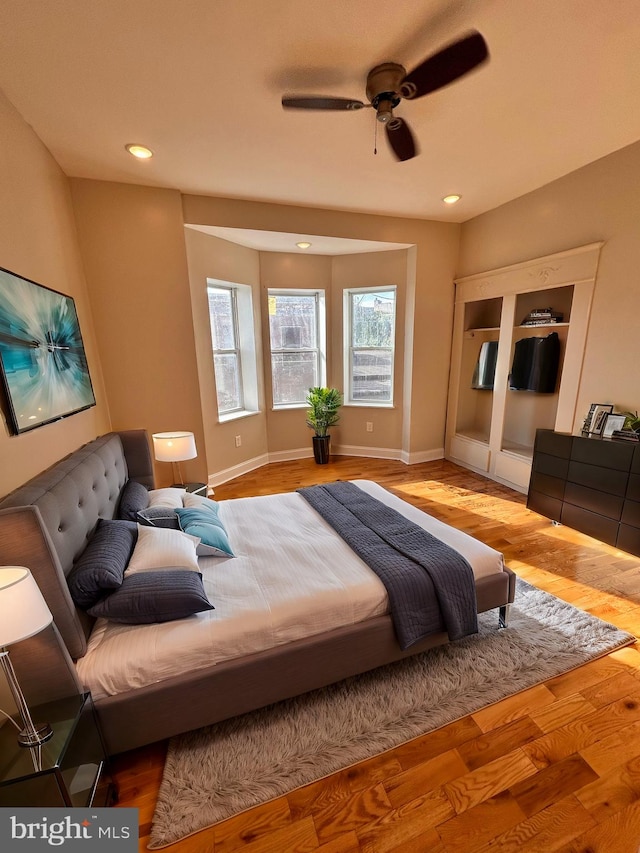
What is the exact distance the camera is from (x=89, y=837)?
98 cm

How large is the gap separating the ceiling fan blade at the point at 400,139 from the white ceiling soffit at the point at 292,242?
1.61 metres

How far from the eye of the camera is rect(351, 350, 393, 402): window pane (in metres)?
4.68

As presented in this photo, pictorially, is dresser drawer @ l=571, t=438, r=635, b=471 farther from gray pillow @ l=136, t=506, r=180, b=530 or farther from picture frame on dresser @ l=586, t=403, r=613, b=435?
gray pillow @ l=136, t=506, r=180, b=530

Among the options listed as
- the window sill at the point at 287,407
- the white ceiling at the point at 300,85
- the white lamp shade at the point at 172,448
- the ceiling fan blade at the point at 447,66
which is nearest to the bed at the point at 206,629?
the white lamp shade at the point at 172,448

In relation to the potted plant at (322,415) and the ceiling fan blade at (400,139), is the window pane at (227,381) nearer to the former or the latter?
the potted plant at (322,415)

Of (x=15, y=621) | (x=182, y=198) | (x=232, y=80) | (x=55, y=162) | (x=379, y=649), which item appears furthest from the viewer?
(x=182, y=198)

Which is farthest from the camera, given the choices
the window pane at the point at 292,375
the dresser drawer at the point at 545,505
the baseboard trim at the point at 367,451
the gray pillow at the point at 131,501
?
the baseboard trim at the point at 367,451

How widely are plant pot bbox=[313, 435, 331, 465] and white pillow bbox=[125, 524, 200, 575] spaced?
2.89 meters

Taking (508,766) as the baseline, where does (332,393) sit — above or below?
above

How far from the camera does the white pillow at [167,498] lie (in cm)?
212

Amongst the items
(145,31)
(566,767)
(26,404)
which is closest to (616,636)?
(566,767)

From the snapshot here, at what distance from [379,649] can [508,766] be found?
1.88 feet

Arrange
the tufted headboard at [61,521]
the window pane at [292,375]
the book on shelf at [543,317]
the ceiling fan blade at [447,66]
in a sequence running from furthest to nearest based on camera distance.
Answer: the window pane at [292,375], the book on shelf at [543,317], the ceiling fan blade at [447,66], the tufted headboard at [61,521]

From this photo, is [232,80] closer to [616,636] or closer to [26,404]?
[26,404]
